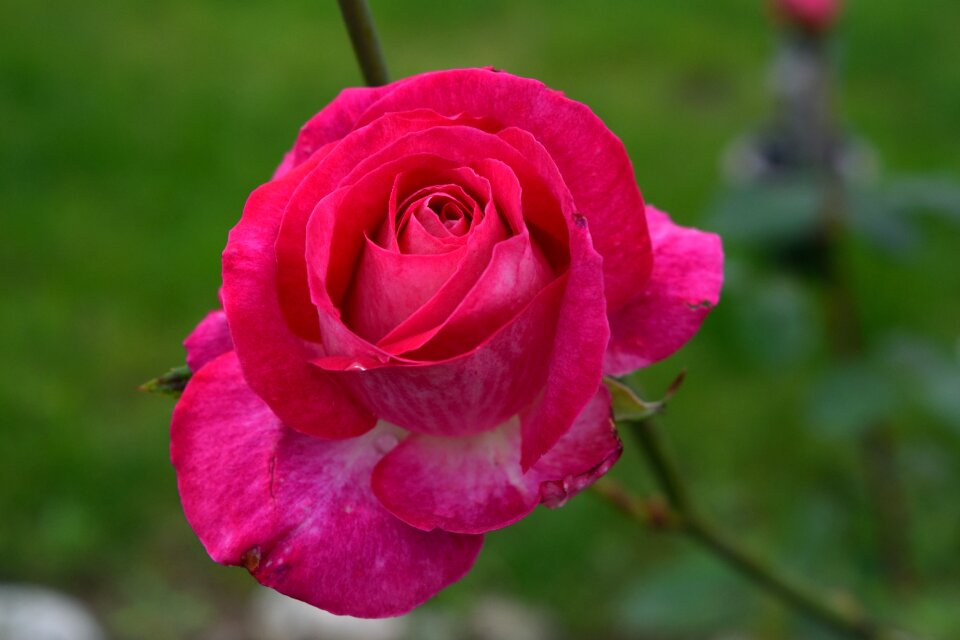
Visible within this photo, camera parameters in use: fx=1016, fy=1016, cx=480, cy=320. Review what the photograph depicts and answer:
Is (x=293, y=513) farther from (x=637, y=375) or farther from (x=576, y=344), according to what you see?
(x=637, y=375)

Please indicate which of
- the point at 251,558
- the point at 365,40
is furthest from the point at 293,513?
the point at 365,40

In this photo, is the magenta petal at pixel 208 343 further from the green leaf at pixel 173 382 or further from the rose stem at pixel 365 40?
the rose stem at pixel 365 40

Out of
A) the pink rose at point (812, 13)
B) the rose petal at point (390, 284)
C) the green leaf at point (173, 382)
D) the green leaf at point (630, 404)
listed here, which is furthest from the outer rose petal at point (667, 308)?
the pink rose at point (812, 13)

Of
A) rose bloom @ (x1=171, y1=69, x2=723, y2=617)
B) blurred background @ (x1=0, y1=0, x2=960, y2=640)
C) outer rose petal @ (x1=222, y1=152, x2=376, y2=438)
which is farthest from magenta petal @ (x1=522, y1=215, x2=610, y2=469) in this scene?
blurred background @ (x1=0, y1=0, x2=960, y2=640)

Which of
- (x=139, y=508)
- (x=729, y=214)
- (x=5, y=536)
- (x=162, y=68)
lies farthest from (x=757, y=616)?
(x=162, y=68)

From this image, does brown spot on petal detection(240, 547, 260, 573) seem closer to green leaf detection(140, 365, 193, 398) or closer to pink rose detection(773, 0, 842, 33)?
green leaf detection(140, 365, 193, 398)
